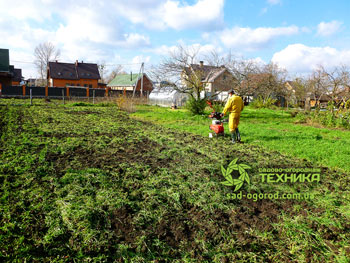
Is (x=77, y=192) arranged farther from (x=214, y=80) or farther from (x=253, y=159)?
(x=214, y=80)

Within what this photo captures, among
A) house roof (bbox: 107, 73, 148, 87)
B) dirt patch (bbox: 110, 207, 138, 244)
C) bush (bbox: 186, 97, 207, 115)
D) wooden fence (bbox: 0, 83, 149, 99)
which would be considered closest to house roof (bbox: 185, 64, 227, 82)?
bush (bbox: 186, 97, 207, 115)

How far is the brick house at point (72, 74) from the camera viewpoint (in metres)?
48.1

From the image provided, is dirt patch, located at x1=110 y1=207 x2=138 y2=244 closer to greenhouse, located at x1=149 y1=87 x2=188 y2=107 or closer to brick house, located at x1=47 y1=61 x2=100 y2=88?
greenhouse, located at x1=149 y1=87 x2=188 y2=107

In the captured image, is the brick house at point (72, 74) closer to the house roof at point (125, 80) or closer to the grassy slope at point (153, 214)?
the house roof at point (125, 80)

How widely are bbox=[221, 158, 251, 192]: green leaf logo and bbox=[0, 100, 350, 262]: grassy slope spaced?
148 mm

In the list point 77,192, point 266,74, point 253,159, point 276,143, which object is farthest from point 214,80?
point 77,192

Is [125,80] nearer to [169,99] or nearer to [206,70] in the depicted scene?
[169,99]

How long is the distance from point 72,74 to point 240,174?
5103cm

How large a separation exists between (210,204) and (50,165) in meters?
3.22

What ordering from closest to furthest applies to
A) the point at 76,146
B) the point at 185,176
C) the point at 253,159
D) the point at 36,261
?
the point at 36,261
the point at 185,176
the point at 253,159
the point at 76,146

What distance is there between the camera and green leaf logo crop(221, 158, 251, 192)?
427cm

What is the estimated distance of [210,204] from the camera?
3.51 metres

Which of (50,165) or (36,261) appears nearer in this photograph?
(36,261)

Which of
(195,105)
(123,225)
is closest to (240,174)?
(123,225)
